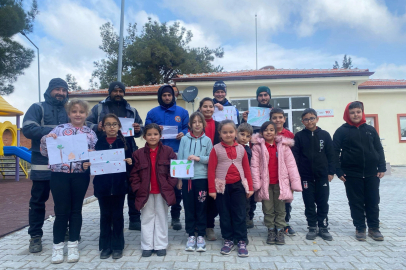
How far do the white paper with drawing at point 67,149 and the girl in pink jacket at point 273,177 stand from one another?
91.1 inches

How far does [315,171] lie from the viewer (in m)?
4.07

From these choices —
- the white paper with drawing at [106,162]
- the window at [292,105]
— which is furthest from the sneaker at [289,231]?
the window at [292,105]

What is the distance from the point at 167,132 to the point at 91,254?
6.64 feet

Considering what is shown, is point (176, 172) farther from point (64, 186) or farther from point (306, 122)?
point (306, 122)

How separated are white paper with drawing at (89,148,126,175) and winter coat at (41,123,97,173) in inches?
7.9

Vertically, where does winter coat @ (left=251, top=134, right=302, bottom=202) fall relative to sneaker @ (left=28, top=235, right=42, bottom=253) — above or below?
above

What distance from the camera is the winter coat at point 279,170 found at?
383 centimetres

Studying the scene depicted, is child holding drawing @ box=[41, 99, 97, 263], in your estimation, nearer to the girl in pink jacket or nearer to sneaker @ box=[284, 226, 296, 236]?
the girl in pink jacket

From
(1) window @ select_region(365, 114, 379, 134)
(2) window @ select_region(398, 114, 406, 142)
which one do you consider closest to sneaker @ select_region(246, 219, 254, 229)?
(1) window @ select_region(365, 114, 379, 134)

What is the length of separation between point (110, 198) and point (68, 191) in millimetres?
516

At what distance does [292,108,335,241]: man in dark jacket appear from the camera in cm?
406

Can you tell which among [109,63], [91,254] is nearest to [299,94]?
[91,254]

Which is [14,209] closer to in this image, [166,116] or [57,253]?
[57,253]

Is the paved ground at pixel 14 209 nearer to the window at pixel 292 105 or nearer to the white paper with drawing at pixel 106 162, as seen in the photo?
the white paper with drawing at pixel 106 162
